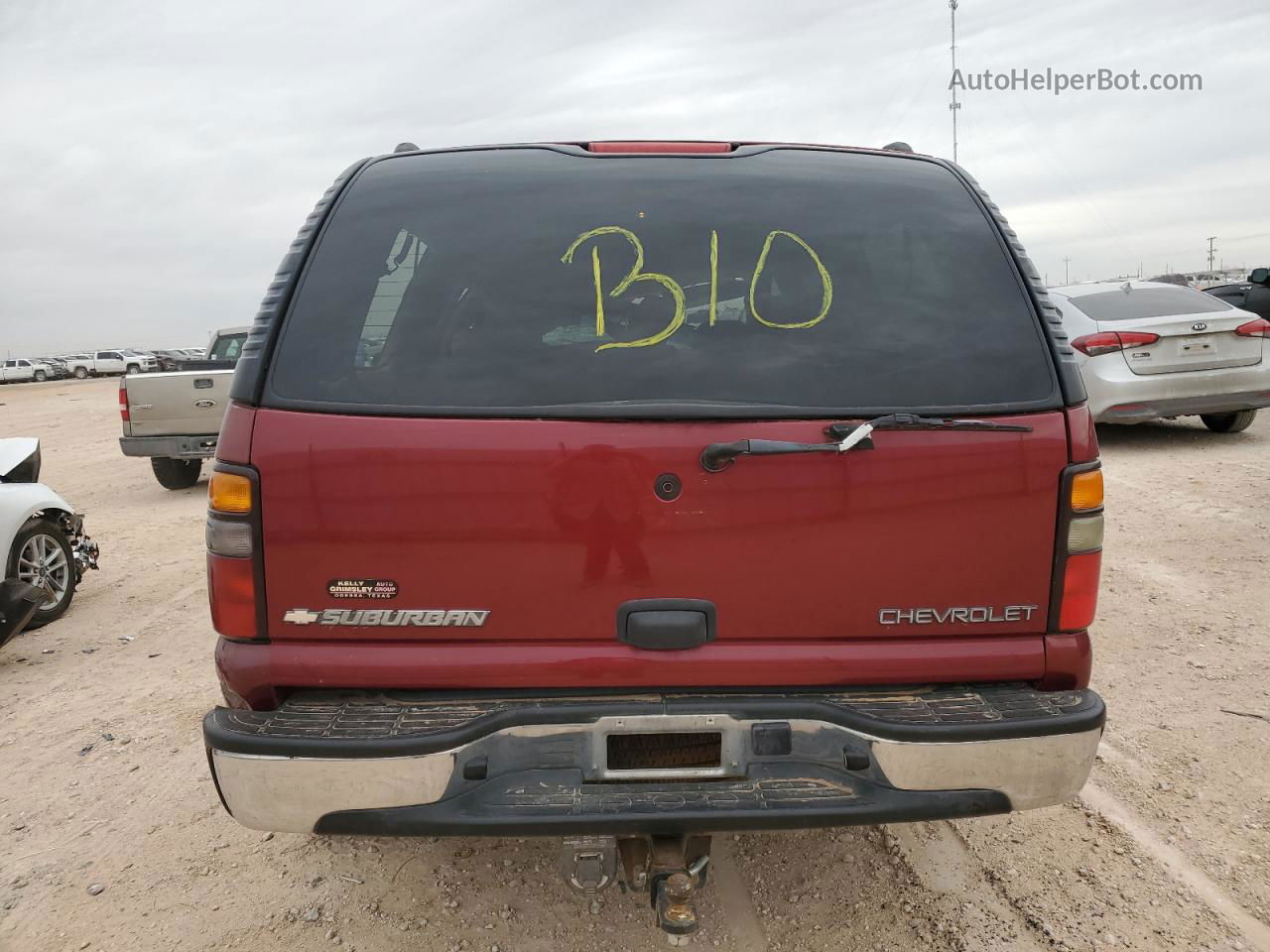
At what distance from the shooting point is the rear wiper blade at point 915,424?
2.09m

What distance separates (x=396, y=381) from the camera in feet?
7.02

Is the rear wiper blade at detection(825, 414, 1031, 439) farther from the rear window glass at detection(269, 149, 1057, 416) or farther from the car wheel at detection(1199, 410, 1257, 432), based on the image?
the car wheel at detection(1199, 410, 1257, 432)

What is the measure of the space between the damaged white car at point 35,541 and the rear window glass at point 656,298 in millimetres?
3920

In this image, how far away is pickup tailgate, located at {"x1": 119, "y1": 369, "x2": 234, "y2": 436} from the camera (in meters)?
10.2

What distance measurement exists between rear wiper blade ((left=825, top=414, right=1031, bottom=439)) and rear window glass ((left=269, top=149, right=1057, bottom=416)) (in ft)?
0.17

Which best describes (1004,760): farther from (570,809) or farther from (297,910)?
(297,910)

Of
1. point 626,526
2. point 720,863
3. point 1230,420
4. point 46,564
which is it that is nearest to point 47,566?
point 46,564

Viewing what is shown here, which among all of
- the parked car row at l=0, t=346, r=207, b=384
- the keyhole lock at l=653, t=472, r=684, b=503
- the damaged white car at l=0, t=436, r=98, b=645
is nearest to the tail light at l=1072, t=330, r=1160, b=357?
the keyhole lock at l=653, t=472, r=684, b=503

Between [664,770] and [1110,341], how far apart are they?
816 centimetres

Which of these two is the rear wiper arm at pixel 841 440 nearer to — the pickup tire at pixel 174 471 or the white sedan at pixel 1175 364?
the white sedan at pixel 1175 364

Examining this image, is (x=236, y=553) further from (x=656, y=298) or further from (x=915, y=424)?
(x=915, y=424)

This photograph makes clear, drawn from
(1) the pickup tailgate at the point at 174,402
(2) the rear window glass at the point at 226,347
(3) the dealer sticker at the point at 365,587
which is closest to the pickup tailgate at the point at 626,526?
(3) the dealer sticker at the point at 365,587

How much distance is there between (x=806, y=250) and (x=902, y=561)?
0.83m

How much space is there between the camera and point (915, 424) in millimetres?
2092
